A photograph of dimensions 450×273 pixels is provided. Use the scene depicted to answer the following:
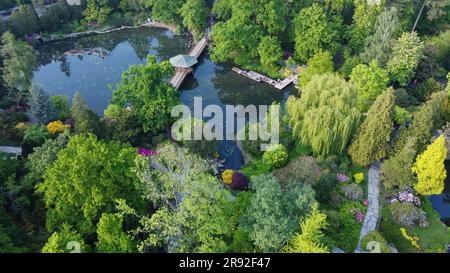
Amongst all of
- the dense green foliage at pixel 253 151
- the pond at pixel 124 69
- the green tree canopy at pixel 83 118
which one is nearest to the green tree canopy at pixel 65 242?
the dense green foliage at pixel 253 151

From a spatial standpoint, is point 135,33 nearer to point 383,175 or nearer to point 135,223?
point 135,223

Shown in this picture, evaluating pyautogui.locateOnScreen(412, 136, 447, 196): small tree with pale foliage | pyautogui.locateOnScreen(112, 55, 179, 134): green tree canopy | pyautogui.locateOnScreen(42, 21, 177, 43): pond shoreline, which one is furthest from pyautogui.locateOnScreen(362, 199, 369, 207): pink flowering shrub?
pyautogui.locateOnScreen(42, 21, 177, 43): pond shoreline

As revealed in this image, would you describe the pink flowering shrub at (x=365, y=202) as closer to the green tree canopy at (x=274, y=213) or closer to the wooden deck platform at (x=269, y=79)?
the green tree canopy at (x=274, y=213)

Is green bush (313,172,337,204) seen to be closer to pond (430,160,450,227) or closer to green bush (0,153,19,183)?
pond (430,160,450,227)

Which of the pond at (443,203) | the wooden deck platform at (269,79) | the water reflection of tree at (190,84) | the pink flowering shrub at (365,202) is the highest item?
the wooden deck platform at (269,79)

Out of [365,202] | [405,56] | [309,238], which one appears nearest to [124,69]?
[405,56]

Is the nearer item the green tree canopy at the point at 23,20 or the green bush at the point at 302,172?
the green bush at the point at 302,172
